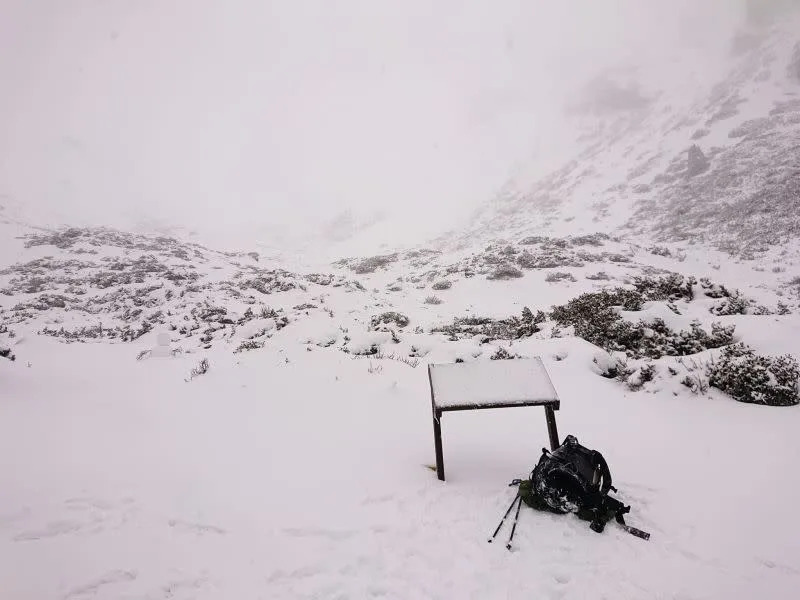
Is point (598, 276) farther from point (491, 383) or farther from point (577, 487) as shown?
point (577, 487)

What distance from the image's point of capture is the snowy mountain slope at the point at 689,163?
2673cm

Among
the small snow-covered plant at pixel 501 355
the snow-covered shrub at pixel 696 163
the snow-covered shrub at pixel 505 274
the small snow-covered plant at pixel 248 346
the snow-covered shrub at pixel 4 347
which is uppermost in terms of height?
the snow-covered shrub at pixel 696 163

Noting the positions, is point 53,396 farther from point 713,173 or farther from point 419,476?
point 713,173

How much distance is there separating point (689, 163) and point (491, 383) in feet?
146

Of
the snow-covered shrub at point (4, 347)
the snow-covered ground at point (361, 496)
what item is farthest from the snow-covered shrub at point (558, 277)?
the snow-covered shrub at point (4, 347)

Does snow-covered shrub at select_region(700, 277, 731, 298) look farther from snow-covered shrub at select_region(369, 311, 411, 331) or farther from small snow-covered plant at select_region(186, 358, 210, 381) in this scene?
small snow-covered plant at select_region(186, 358, 210, 381)

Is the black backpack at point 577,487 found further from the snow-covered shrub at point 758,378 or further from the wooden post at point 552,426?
the snow-covered shrub at point 758,378

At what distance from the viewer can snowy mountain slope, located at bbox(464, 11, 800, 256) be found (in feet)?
87.7

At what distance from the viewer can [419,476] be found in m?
4.34

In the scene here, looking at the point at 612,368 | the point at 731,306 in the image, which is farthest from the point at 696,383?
the point at 731,306

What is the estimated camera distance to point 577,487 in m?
3.49

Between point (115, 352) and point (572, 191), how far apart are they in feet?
162

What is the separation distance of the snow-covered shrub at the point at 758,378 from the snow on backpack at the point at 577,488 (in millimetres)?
3545

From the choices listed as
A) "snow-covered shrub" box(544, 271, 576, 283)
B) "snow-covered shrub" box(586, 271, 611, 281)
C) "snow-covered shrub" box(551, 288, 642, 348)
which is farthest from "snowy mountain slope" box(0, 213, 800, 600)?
"snow-covered shrub" box(544, 271, 576, 283)
